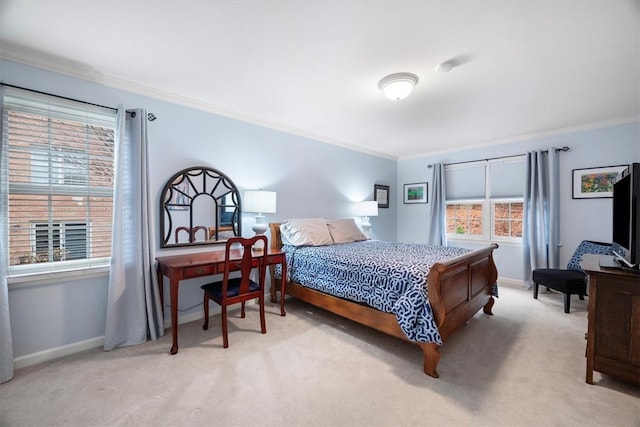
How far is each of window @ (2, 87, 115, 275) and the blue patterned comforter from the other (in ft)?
6.34

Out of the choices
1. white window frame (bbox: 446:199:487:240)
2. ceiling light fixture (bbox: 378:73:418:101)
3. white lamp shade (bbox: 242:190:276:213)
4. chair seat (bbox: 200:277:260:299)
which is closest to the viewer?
ceiling light fixture (bbox: 378:73:418:101)

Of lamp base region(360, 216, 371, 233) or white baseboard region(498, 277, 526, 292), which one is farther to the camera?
lamp base region(360, 216, 371, 233)

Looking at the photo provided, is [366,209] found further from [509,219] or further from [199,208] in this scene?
[199,208]

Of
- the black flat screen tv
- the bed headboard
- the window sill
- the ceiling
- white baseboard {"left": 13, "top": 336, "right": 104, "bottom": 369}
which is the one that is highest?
the ceiling

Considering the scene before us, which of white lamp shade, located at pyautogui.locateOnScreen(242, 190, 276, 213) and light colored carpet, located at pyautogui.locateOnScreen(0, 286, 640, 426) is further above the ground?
white lamp shade, located at pyautogui.locateOnScreen(242, 190, 276, 213)

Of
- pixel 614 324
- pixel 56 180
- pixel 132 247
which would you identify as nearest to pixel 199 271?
pixel 132 247

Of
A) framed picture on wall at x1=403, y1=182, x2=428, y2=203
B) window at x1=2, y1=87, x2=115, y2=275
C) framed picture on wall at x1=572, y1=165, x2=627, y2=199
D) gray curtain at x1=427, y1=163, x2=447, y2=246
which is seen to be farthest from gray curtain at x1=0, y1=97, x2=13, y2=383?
framed picture on wall at x1=572, y1=165, x2=627, y2=199

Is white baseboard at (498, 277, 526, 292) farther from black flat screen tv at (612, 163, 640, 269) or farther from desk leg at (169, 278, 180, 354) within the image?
desk leg at (169, 278, 180, 354)

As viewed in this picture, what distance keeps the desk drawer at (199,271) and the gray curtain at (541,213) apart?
14.1 feet

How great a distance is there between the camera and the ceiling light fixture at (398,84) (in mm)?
2250

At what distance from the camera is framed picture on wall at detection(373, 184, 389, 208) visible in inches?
201

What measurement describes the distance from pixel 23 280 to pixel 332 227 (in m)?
3.01

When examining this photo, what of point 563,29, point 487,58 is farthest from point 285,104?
point 563,29

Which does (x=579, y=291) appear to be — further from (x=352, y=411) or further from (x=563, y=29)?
(x=352, y=411)
